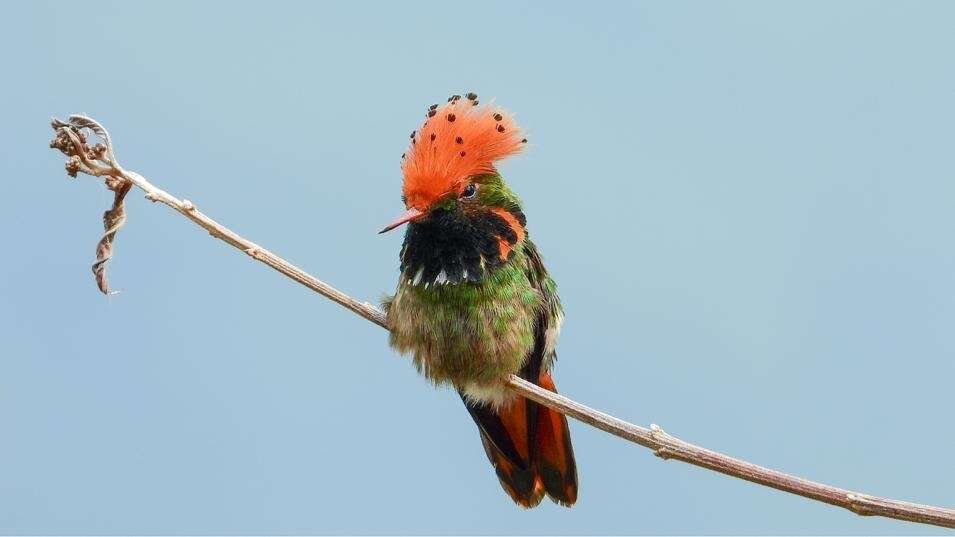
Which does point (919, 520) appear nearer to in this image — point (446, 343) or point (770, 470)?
point (770, 470)

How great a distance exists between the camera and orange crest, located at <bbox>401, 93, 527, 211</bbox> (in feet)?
10.1

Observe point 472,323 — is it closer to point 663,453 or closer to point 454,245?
point 454,245

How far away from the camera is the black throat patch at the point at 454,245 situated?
3229 mm

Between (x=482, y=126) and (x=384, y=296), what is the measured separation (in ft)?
2.44

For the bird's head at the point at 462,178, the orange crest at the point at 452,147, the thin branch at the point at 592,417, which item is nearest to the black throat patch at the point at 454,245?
the bird's head at the point at 462,178

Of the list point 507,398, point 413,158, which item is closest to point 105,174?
point 413,158

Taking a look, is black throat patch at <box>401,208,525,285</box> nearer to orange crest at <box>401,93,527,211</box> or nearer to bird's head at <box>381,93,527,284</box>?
bird's head at <box>381,93,527,284</box>

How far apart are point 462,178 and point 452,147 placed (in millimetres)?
105

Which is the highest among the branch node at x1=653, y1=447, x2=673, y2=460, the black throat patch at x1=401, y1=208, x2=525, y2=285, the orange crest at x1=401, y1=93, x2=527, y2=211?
the orange crest at x1=401, y1=93, x2=527, y2=211

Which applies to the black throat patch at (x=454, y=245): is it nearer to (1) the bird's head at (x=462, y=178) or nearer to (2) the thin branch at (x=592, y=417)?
(1) the bird's head at (x=462, y=178)

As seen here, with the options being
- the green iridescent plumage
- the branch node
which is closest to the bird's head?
the green iridescent plumage

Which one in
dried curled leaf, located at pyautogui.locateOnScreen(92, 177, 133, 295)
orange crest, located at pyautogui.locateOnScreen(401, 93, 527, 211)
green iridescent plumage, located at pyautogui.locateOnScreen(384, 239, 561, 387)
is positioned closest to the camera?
dried curled leaf, located at pyautogui.locateOnScreen(92, 177, 133, 295)

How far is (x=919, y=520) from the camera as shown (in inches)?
92.2

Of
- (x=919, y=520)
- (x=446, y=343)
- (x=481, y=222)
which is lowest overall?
(x=919, y=520)
